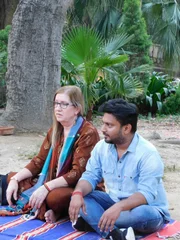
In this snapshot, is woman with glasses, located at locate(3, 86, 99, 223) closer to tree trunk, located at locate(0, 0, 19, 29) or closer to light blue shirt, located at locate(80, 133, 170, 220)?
light blue shirt, located at locate(80, 133, 170, 220)

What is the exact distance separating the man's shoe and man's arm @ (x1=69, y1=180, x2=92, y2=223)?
0.28 metres

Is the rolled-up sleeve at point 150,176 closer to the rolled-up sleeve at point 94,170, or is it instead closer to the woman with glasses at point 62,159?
the rolled-up sleeve at point 94,170

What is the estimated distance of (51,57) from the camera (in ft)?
29.7

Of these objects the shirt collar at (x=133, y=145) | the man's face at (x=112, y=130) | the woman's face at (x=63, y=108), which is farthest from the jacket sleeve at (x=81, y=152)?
the man's face at (x=112, y=130)

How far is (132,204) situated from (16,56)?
239 inches

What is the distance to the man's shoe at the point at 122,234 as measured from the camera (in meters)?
3.39

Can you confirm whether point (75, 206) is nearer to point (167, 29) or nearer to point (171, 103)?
point (171, 103)

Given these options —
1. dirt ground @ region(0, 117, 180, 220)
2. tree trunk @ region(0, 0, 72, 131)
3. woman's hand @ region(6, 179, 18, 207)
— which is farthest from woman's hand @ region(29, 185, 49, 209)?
tree trunk @ region(0, 0, 72, 131)

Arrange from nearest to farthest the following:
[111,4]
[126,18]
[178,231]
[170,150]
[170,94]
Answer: [178,231], [170,150], [126,18], [170,94], [111,4]

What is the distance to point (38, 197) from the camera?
387 cm

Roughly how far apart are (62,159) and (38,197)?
383mm

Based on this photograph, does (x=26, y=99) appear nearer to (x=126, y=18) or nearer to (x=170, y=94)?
(x=126, y=18)

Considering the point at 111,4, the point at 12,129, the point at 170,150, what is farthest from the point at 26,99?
the point at 111,4

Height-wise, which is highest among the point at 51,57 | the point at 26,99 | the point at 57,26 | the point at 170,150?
the point at 57,26
